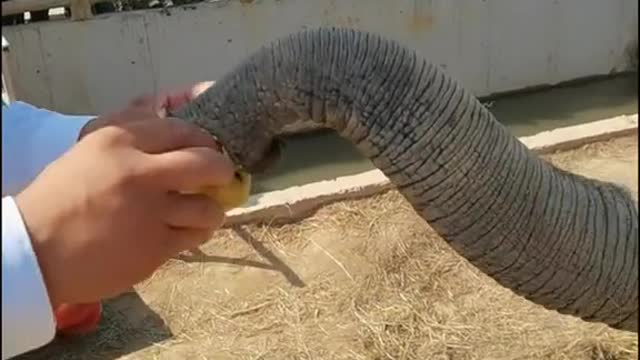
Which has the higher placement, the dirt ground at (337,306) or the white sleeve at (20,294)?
the white sleeve at (20,294)

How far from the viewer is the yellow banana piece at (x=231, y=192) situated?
2.96 feet

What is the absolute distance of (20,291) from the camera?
2.71 feet

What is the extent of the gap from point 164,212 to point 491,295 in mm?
1982

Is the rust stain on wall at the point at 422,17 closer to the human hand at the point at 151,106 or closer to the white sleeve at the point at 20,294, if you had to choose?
the human hand at the point at 151,106

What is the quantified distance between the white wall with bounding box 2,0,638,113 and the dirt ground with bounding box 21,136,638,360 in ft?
5.23

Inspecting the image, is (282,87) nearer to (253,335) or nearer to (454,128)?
(454,128)

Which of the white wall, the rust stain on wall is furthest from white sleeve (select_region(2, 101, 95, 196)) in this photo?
the rust stain on wall

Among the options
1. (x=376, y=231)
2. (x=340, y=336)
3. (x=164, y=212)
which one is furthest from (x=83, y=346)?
(x=164, y=212)

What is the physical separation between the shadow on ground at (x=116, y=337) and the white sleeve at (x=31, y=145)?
1516 mm

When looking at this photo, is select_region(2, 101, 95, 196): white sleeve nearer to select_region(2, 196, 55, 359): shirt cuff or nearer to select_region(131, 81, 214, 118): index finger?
select_region(131, 81, 214, 118): index finger

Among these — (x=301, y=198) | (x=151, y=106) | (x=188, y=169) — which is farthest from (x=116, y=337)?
(x=188, y=169)

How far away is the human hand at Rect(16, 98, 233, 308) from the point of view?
0.82 meters

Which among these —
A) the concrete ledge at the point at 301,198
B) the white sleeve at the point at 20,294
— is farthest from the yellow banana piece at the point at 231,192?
the concrete ledge at the point at 301,198

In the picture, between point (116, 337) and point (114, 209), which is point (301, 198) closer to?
point (116, 337)
